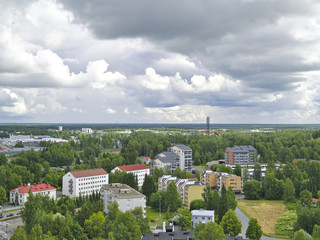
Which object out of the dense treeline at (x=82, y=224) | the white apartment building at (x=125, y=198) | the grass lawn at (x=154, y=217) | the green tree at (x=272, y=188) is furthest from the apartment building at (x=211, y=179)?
the dense treeline at (x=82, y=224)

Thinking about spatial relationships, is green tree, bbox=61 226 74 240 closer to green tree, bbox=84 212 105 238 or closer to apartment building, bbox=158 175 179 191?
green tree, bbox=84 212 105 238

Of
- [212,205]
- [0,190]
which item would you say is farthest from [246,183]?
[0,190]

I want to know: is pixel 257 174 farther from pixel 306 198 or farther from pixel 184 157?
pixel 184 157

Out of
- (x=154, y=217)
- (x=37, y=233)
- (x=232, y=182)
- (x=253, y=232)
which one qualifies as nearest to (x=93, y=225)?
(x=37, y=233)

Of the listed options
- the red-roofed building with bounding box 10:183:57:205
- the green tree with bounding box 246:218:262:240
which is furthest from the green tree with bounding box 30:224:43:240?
the red-roofed building with bounding box 10:183:57:205

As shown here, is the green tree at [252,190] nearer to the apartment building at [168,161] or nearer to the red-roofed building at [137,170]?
the red-roofed building at [137,170]

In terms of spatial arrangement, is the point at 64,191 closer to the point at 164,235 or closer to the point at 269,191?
the point at 164,235
